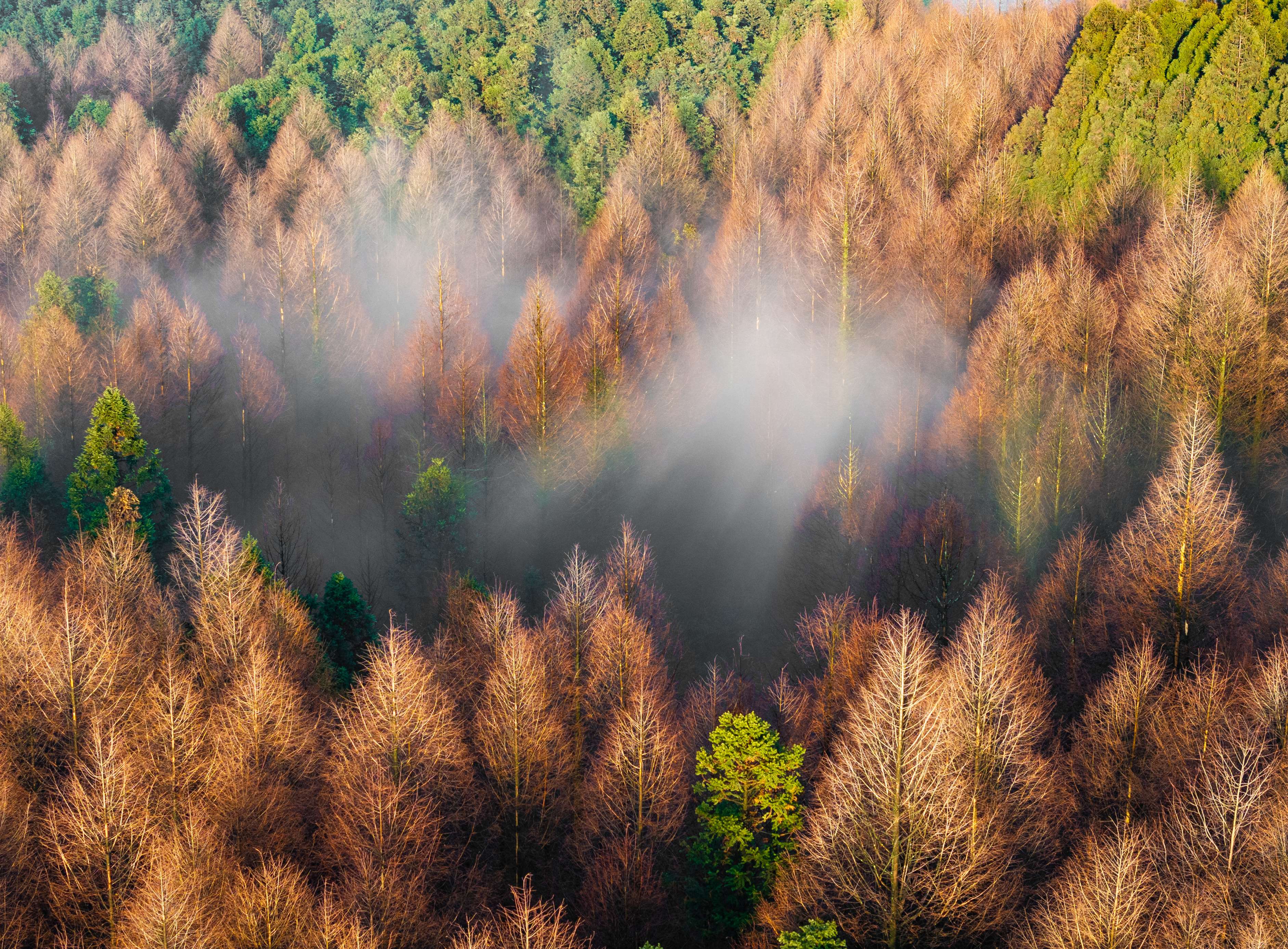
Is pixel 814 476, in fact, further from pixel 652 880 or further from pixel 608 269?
pixel 652 880

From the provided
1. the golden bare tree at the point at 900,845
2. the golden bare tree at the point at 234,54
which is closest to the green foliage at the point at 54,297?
the golden bare tree at the point at 234,54

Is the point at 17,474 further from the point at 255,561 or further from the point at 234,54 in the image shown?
the point at 234,54

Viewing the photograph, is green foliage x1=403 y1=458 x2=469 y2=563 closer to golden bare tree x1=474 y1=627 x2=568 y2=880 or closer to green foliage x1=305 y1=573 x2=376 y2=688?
green foliage x1=305 y1=573 x2=376 y2=688

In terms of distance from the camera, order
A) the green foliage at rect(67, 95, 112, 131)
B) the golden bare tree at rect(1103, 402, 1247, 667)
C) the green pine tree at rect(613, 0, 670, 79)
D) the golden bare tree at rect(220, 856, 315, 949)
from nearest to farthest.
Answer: the golden bare tree at rect(220, 856, 315, 949) → the golden bare tree at rect(1103, 402, 1247, 667) → the green foliage at rect(67, 95, 112, 131) → the green pine tree at rect(613, 0, 670, 79)

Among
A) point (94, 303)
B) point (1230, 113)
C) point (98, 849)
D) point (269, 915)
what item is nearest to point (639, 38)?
point (1230, 113)

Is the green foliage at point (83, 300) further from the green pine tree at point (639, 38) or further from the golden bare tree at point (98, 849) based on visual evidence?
the green pine tree at point (639, 38)

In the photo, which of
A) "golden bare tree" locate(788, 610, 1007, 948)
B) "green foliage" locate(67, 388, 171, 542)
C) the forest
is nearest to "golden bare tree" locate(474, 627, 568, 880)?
the forest

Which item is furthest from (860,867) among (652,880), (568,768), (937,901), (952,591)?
(952,591)
